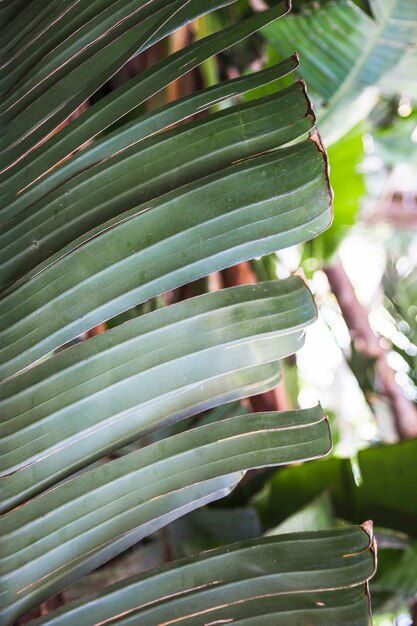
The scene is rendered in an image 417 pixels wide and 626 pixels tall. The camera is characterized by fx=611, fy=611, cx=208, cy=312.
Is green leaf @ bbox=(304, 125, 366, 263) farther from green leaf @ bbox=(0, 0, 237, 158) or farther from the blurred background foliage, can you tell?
green leaf @ bbox=(0, 0, 237, 158)

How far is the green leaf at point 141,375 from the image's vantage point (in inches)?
15.3

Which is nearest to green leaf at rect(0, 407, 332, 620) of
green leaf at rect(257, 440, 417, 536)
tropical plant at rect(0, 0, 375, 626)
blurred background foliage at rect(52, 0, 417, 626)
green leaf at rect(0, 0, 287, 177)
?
tropical plant at rect(0, 0, 375, 626)

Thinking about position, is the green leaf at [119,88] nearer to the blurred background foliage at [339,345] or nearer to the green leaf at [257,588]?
the blurred background foliage at [339,345]

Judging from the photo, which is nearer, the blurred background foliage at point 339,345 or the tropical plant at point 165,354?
the tropical plant at point 165,354

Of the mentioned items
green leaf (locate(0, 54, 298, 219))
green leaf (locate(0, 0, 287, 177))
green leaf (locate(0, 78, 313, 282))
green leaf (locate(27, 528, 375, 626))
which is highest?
green leaf (locate(0, 0, 287, 177))

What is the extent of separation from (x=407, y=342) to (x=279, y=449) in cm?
89

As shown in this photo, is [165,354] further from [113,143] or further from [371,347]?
[371,347]

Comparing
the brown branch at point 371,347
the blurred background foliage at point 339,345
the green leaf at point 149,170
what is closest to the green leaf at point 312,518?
the blurred background foliage at point 339,345

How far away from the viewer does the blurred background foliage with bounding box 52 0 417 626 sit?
0.79 m

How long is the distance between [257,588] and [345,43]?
88cm

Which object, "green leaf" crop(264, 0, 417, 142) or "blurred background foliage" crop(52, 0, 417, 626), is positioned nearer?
"blurred background foliage" crop(52, 0, 417, 626)

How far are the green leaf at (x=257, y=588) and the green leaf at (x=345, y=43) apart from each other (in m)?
0.81

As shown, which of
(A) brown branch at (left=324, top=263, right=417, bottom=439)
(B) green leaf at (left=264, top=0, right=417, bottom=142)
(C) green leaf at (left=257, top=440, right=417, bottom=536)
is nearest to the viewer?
(C) green leaf at (left=257, top=440, right=417, bottom=536)

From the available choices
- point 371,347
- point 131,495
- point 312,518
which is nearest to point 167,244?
point 131,495
